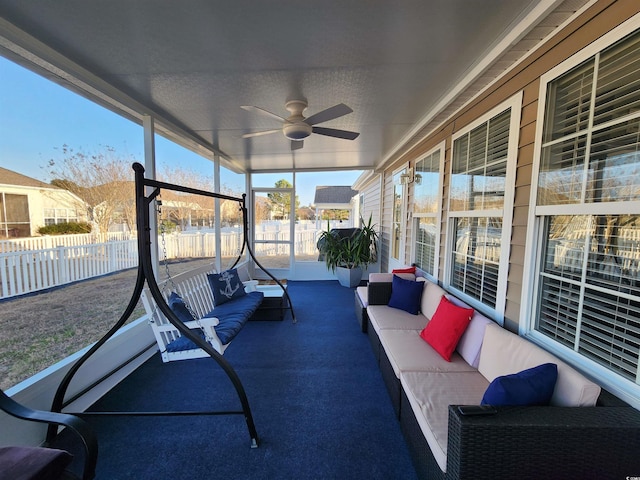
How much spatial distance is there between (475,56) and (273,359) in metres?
3.26

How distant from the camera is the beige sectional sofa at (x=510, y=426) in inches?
41.3

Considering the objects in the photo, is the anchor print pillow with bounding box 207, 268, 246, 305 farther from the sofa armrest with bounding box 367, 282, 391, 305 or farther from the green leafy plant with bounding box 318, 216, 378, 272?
the green leafy plant with bounding box 318, 216, 378, 272

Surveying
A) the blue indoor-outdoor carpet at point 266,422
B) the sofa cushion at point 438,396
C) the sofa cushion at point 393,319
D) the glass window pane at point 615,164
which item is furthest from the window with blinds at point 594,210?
the blue indoor-outdoor carpet at point 266,422

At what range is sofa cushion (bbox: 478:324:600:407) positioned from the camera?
1.19 m

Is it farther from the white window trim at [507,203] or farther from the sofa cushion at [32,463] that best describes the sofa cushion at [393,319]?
the sofa cushion at [32,463]

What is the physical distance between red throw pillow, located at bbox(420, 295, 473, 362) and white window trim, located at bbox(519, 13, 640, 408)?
14.6 inches

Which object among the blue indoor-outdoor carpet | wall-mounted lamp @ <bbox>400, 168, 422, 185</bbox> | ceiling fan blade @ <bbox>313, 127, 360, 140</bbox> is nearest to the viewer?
the blue indoor-outdoor carpet

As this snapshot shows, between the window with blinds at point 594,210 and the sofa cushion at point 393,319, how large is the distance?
1.12 m

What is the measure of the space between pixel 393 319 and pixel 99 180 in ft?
11.3

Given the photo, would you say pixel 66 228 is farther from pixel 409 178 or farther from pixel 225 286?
pixel 409 178

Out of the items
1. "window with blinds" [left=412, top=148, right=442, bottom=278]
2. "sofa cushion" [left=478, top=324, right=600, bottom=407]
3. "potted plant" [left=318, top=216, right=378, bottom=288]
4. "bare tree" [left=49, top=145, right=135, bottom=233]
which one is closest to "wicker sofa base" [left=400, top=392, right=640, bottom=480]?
"sofa cushion" [left=478, top=324, right=600, bottom=407]

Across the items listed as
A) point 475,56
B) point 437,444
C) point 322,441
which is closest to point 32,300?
point 322,441

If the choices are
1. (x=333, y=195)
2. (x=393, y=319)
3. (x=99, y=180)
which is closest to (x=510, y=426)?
(x=393, y=319)

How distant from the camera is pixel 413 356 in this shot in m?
2.02
